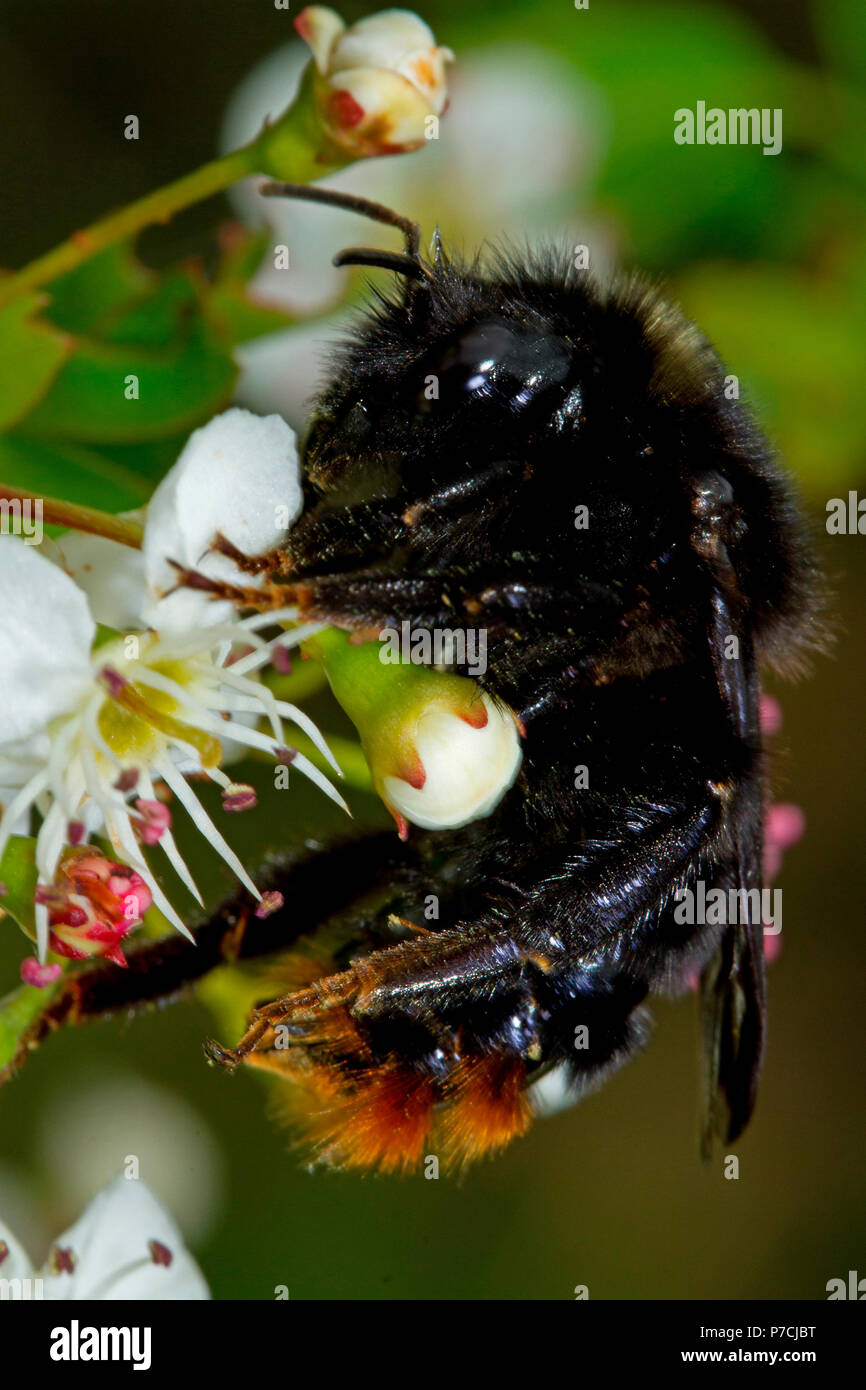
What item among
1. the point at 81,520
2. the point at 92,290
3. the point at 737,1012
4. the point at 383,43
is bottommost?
the point at 737,1012

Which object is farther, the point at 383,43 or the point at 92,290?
the point at 92,290

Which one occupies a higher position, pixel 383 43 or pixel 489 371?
pixel 383 43

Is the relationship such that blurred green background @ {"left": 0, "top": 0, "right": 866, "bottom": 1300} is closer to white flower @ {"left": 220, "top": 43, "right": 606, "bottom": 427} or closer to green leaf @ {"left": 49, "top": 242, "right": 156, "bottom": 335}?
white flower @ {"left": 220, "top": 43, "right": 606, "bottom": 427}

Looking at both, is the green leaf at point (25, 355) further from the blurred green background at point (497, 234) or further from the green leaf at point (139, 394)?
the blurred green background at point (497, 234)

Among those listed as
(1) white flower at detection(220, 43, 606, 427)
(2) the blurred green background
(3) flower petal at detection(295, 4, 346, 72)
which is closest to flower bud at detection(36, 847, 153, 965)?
(3) flower petal at detection(295, 4, 346, 72)

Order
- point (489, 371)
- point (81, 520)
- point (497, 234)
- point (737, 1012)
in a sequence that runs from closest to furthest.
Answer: point (489, 371)
point (81, 520)
point (737, 1012)
point (497, 234)

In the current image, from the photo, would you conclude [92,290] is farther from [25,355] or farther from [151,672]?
[151,672]

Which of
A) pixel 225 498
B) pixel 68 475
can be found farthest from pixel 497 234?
pixel 225 498
